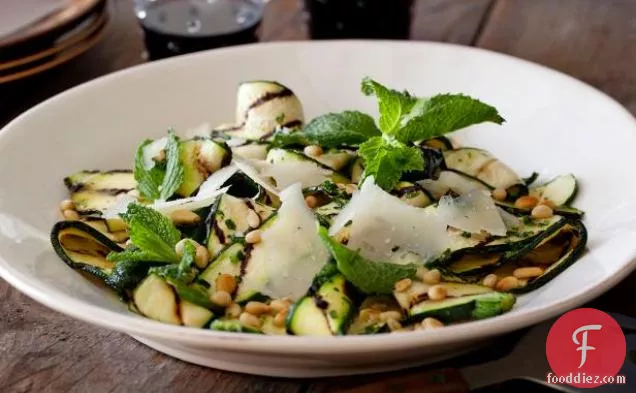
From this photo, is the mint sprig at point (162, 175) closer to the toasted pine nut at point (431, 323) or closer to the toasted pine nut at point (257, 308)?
the toasted pine nut at point (257, 308)

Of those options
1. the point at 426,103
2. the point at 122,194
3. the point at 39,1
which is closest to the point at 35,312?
the point at 122,194

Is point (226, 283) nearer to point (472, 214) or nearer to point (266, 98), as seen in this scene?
point (472, 214)

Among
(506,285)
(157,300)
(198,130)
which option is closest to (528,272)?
(506,285)

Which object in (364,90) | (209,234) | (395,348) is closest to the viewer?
(395,348)

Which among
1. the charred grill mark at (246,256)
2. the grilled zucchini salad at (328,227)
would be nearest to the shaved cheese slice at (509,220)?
the grilled zucchini salad at (328,227)

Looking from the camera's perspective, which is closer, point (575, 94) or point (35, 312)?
point (35, 312)

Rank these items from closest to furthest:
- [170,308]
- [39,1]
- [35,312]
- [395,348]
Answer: [395,348] → [170,308] → [35,312] → [39,1]

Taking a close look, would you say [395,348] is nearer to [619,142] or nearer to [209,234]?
[209,234]

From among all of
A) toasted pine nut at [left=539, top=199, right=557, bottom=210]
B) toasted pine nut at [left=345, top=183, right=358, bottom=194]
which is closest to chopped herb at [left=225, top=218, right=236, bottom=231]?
toasted pine nut at [left=345, top=183, right=358, bottom=194]
